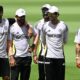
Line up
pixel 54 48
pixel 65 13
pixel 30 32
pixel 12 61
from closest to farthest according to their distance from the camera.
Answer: pixel 54 48, pixel 12 61, pixel 30 32, pixel 65 13

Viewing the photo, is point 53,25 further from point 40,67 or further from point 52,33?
point 40,67

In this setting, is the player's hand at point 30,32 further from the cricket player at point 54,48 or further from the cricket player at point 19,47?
the cricket player at point 54,48

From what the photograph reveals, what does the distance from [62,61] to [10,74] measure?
87 cm

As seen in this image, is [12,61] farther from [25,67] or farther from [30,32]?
[30,32]

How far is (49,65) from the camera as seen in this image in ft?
29.9

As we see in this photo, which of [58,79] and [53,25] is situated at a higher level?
[53,25]

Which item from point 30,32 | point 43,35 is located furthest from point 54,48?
point 30,32

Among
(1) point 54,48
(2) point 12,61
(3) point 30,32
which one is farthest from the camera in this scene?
(3) point 30,32

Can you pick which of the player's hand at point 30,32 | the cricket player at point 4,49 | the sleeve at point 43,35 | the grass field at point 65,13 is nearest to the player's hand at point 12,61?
the cricket player at point 4,49

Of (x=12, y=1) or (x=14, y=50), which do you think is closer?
(x=14, y=50)

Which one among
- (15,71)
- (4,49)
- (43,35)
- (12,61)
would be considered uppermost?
(43,35)

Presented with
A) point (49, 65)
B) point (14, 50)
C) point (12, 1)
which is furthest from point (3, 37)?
point (12, 1)

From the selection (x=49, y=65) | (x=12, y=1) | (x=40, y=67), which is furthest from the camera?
(x=12, y=1)

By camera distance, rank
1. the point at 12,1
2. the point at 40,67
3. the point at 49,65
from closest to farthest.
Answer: the point at 49,65, the point at 40,67, the point at 12,1
